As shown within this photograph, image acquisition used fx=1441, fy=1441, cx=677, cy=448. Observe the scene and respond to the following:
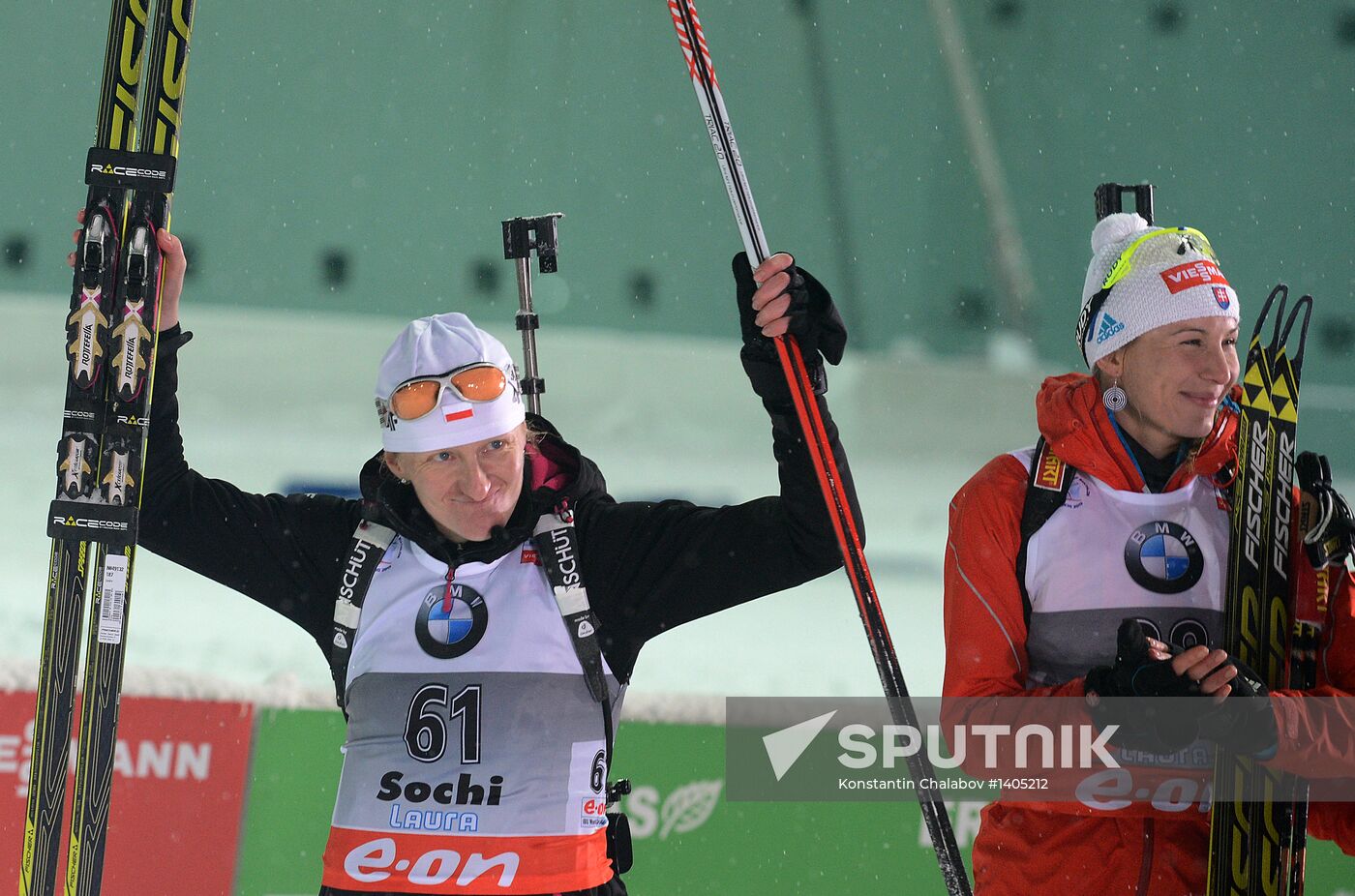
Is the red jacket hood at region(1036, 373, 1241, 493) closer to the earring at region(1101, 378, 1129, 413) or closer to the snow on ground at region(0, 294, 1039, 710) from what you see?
the earring at region(1101, 378, 1129, 413)

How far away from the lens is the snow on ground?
474cm

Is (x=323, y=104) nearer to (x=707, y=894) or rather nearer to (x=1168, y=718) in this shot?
(x=707, y=894)

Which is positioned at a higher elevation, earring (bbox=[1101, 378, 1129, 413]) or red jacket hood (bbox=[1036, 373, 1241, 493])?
earring (bbox=[1101, 378, 1129, 413])

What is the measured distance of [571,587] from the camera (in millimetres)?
1863

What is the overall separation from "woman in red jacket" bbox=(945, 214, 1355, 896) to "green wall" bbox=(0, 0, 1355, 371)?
6044 mm

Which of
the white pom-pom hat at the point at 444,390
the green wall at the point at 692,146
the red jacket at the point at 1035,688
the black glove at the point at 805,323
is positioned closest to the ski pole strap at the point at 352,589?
the white pom-pom hat at the point at 444,390

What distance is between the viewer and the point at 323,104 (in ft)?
25.7

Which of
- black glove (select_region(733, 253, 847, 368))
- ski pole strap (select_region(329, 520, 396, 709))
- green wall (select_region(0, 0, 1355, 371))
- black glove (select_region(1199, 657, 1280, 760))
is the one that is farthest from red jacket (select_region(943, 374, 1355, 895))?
green wall (select_region(0, 0, 1355, 371))

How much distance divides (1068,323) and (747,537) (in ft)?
23.2

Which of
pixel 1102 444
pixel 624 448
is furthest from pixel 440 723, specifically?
pixel 624 448

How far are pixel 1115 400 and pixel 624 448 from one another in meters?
5.20

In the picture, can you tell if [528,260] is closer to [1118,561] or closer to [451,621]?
[451,621]

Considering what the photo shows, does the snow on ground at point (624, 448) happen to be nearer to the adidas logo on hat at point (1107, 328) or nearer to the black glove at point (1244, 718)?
the adidas logo on hat at point (1107, 328)

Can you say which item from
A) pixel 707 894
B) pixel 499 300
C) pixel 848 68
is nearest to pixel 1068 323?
pixel 848 68
